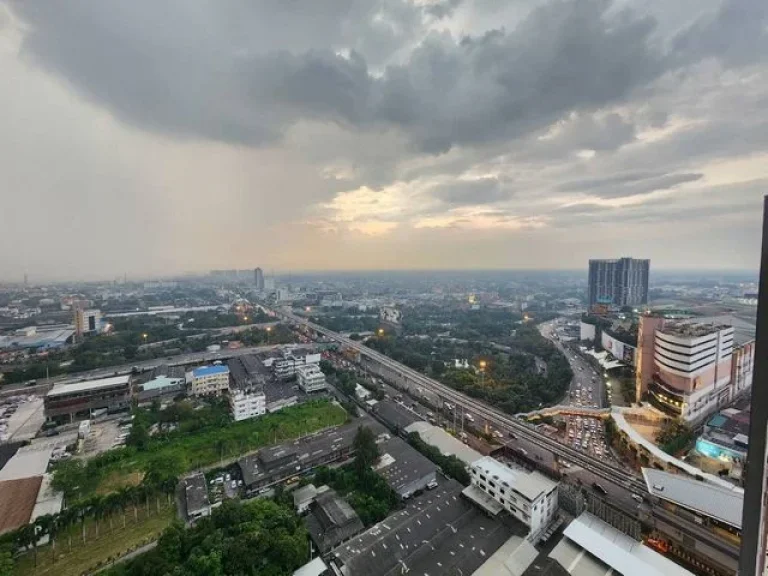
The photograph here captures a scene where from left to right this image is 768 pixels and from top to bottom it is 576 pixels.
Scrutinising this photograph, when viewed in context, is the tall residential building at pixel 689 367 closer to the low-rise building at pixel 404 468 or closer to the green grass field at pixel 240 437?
the low-rise building at pixel 404 468

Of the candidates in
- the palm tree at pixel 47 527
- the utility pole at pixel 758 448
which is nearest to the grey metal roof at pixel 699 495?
the utility pole at pixel 758 448

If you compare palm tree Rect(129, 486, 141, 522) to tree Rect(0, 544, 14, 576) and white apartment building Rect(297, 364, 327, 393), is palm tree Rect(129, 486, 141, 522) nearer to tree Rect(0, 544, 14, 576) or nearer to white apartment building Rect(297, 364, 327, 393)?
tree Rect(0, 544, 14, 576)

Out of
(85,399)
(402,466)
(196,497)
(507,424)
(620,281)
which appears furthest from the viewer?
(620,281)

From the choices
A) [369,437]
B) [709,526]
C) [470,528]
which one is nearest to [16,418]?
[369,437]

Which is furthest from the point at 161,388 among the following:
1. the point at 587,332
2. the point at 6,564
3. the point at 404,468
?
the point at 587,332

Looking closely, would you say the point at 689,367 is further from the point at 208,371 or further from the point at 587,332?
the point at 208,371

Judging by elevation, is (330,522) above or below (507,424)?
above

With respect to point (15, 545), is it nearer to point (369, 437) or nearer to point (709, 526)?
point (369, 437)
